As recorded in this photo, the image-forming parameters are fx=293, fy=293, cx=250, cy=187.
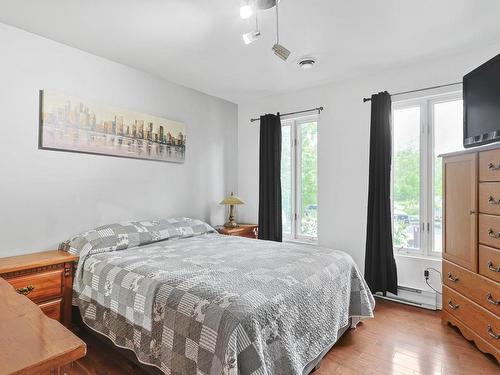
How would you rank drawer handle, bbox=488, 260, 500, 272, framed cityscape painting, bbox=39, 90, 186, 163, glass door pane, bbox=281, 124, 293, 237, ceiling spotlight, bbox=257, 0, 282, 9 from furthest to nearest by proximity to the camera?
1. glass door pane, bbox=281, 124, 293, 237
2. framed cityscape painting, bbox=39, 90, 186, 163
3. drawer handle, bbox=488, 260, 500, 272
4. ceiling spotlight, bbox=257, 0, 282, 9

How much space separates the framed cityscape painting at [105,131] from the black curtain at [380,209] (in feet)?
7.58

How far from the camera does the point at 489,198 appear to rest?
2133 millimetres

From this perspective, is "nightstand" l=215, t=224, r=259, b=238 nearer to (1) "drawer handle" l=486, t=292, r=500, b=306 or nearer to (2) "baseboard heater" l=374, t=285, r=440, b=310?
(2) "baseboard heater" l=374, t=285, r=440, b=310

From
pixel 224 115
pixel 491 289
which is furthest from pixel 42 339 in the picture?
pixel 224 115

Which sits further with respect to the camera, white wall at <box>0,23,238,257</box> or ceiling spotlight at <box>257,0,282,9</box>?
white wall at <box>0,23,238,257</box>

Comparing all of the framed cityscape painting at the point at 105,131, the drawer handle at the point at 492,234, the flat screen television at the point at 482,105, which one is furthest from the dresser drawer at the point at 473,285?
the framed cityscape painting at the point at 105,131

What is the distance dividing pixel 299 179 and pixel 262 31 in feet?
6.83

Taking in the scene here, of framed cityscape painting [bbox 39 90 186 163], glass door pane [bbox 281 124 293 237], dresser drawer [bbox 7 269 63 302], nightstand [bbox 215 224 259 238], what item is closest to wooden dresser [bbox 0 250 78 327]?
dresser drawer [bbox 7 269 63 302]

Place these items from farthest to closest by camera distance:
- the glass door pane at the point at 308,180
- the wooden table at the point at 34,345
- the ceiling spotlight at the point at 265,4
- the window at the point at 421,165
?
the glass door pane at the point at 308,180
the window at the point at 421,165
the ceiling spotlight at the point at 265,4
the wooden table at the point at 34,345

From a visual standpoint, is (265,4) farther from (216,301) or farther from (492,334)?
(492,334)

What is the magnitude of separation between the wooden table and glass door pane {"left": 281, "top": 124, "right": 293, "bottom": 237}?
11.1 feet

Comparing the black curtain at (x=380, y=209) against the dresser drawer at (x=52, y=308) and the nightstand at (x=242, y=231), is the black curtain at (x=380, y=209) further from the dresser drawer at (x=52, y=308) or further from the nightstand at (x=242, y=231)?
the dresser drawer at (x=52, y=308)

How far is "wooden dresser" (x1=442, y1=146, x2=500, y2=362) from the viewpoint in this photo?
2.07 m

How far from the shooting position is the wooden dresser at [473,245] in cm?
207
